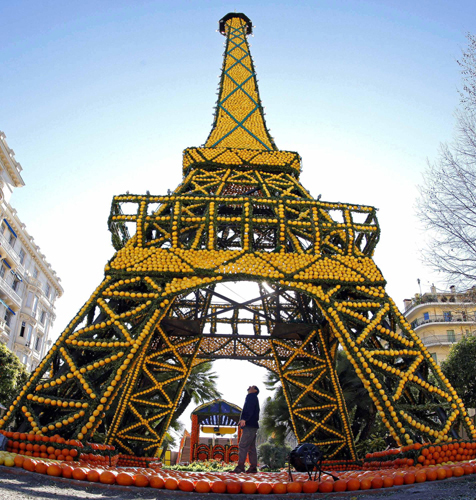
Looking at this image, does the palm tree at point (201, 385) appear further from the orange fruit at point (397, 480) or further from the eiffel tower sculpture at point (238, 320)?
the orange fruit at point (397, 480)

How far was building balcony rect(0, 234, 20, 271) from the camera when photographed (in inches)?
1267

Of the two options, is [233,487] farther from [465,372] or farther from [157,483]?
[465,372]

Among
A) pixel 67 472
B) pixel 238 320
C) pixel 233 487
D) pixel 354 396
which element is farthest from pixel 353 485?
pixel 354 396

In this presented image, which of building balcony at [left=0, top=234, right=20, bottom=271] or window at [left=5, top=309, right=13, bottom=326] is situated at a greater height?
building balcony at [left=0, top=234, right=20, bottom=271]

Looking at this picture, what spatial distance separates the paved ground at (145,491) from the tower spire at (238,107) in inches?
587

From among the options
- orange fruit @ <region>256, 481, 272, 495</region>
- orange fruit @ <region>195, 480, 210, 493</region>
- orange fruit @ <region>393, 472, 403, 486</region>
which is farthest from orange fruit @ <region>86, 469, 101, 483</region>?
orange fruit @ <region>393, 472, 403, 486</region>

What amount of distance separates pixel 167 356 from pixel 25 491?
11045 mm

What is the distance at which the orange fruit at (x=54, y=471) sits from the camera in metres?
6.51

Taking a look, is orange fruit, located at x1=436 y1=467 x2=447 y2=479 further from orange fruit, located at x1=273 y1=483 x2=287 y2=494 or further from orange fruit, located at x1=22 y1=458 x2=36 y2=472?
orange fruit, located at x1=22 y1=458 x2=36 y2=472

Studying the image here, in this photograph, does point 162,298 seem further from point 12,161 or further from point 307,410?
point 12,161

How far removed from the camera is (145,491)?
20.3 feet

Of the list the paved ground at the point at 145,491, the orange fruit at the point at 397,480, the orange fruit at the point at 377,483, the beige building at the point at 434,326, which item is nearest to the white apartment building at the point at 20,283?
the paved ground at the point at 145,491

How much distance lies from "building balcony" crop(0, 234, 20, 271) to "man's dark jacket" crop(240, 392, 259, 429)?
29465 mm

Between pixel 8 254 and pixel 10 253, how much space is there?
0.52 metres
